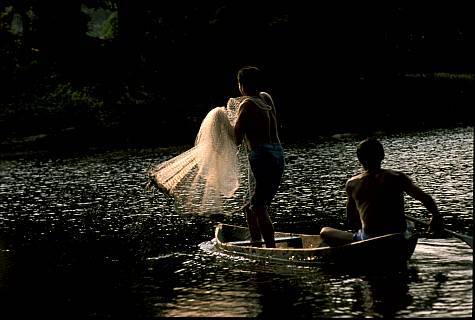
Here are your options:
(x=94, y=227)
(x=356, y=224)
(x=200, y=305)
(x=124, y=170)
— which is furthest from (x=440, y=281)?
(x=124, y=170)

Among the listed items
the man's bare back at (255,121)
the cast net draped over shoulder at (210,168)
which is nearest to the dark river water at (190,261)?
the cast net draped over shoulder at (210,168)

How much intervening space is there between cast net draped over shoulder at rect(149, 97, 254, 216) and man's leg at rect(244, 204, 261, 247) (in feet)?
0.84

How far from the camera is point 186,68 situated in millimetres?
54781

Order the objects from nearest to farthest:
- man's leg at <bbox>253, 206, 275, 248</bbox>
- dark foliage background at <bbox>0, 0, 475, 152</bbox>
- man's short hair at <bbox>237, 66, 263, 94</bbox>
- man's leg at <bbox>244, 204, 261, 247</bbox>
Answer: man's short hair at <bbox>237, 66, 263, 94</bbox>
man's leg at <bbox>253, 206, 275, 248</bbox>
man's leg at <bbox>244, 204, 261, 247</bbox>
dark foliage background at <bbox>0, 0, 475, 152</bbox>

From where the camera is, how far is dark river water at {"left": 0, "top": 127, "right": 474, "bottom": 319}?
446 inches

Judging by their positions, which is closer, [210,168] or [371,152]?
[371,152]

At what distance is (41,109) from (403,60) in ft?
66.9

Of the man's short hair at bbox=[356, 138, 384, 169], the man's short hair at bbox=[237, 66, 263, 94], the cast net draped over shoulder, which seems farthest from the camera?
the cast net draped over shoulder

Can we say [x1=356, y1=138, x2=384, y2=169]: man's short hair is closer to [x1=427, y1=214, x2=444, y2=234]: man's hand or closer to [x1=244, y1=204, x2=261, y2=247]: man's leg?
[x1=427, y1=214, x2=444, y2=234]: man's hand

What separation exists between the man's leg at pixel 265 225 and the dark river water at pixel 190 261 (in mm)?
433

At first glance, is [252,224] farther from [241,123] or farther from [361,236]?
[361,236]

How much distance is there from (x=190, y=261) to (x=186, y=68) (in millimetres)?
40596

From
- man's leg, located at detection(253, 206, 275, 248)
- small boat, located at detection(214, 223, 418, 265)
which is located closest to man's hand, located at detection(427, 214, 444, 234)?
small boat, located at detection(214, 223, 418, 265)

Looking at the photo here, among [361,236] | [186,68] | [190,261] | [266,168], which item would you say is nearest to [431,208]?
[361,236]
